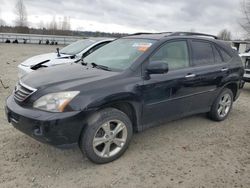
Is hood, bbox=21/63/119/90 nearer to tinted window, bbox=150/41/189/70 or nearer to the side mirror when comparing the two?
the side mirror

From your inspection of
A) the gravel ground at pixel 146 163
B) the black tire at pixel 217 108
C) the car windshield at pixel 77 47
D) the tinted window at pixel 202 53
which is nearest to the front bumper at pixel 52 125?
the gravel ground at pixel 146 163

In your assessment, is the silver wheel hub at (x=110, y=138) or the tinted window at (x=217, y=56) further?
the tinted window at (x=217, y=56)

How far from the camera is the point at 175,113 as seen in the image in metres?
4.18

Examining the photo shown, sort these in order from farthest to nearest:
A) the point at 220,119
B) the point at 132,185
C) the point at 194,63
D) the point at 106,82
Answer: the point at 220,119, the point at 194,63, the point at 106,82, the point at 132,185

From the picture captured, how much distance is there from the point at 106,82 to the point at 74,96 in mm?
478

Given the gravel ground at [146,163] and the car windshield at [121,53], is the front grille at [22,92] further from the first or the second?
the car windshield at [121,53]

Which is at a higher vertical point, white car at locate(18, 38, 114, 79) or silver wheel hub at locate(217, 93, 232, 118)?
white car at locate(18, 38, 114, 79)

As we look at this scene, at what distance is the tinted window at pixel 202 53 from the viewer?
14.6 ft

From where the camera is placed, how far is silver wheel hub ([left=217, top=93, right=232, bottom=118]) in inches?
203

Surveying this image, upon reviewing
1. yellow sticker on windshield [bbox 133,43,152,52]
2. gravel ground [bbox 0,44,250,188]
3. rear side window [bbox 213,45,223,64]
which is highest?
yellow sticker on windshield [bbox 133,43,152,52]

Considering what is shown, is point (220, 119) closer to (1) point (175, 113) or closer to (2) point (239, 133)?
(2) point (239, 133)

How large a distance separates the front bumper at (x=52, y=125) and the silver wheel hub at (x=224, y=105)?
3256 mm

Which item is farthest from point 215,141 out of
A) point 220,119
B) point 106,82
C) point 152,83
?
point 106,82

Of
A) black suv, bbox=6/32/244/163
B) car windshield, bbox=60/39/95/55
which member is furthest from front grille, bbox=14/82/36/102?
car windshield, bbox=60/39/95/55
